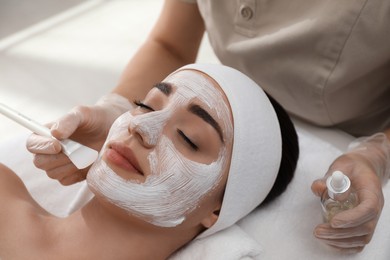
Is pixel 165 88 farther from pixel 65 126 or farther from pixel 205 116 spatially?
pixel 65 126

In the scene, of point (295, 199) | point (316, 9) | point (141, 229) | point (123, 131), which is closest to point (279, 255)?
point (295, 199)

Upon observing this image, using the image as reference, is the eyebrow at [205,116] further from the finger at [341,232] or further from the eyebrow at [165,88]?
the finger at [341,232]

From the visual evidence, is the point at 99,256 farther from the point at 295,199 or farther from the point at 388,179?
the point at 388,179

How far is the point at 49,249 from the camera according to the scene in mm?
916

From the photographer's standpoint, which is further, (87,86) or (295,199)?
(87,86)

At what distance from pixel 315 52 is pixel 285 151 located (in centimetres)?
24

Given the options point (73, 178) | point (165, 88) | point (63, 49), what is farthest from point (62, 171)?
point (63, 49)

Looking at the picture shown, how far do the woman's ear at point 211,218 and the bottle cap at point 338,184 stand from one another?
23cm

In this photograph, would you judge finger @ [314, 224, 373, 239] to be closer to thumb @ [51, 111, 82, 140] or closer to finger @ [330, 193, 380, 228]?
finger @ [330, 193, 380, 228]

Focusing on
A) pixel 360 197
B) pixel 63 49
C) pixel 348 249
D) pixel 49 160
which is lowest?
pixel 348 249

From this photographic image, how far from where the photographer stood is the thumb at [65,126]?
91 cm

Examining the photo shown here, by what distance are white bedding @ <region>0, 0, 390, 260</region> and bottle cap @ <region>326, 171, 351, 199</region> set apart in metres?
0.18

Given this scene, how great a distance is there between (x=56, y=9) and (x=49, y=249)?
1.40m

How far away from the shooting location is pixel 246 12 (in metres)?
1.08
